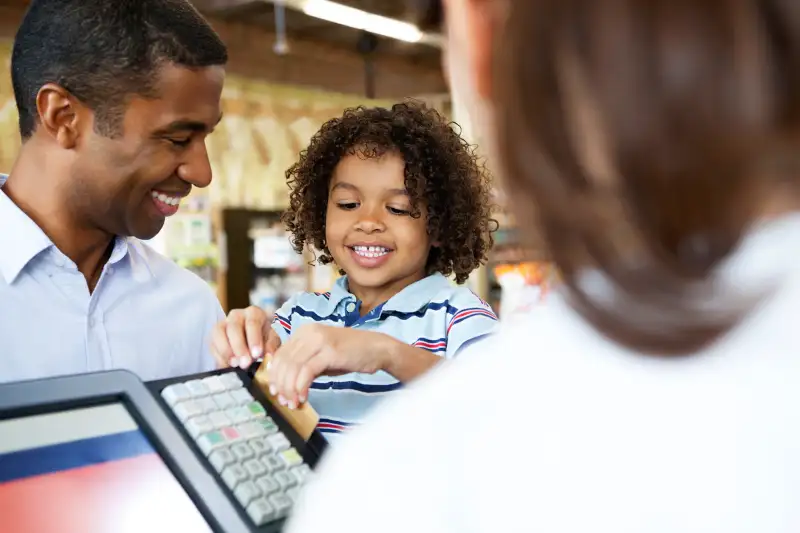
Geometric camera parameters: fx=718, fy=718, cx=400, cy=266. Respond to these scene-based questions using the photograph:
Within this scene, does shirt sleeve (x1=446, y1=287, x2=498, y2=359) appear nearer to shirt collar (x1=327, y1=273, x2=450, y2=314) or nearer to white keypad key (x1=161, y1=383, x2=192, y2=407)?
shirt collar (x1=327, y1=273, x2=450, y2=314)

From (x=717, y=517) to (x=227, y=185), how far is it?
5.19 m

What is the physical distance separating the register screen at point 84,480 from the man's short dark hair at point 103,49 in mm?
607

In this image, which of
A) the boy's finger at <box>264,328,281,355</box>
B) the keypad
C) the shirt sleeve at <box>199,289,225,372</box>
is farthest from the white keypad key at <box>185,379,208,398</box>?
the shirt sleeve at <box>199,289,225,372</box>

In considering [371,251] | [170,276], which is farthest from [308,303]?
[170,276]

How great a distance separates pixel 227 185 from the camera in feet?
17.1

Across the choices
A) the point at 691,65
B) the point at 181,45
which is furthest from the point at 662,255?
the point at 181,45

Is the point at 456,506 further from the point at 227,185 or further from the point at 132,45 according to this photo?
the point at 227,185

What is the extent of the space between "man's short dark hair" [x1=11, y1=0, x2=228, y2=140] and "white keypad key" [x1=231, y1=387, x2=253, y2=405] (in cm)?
53

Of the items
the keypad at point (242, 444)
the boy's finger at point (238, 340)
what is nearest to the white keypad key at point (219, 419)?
the keypad at point (242, 444)

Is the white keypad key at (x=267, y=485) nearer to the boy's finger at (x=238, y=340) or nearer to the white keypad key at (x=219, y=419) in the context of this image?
the white keypad key at (x=219, y=419)

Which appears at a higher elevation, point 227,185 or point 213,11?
point 213,11

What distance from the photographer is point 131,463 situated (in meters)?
0.54

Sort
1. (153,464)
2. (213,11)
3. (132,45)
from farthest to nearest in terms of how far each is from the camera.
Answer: (213,11) < (132,45) < (153,464)

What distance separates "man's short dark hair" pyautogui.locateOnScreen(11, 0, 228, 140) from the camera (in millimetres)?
1008
